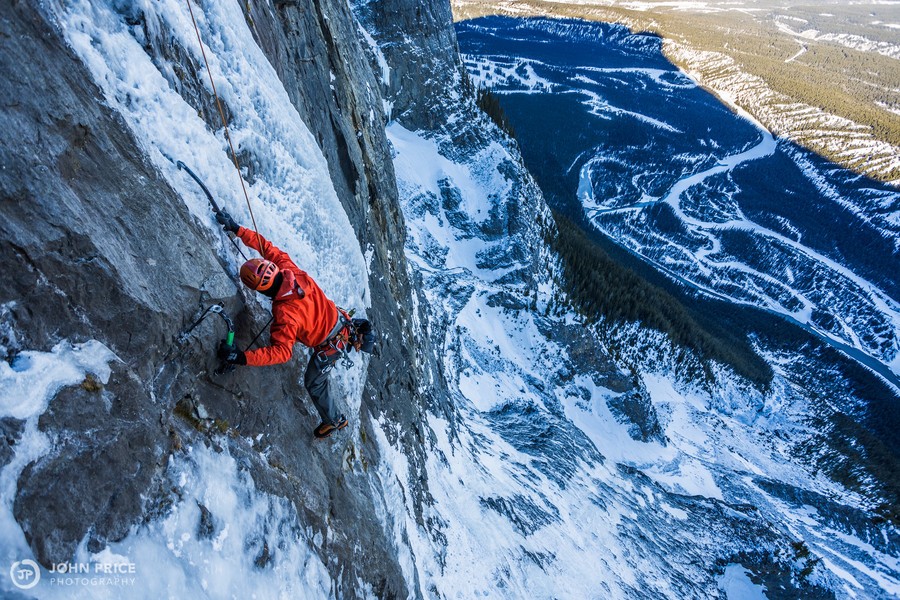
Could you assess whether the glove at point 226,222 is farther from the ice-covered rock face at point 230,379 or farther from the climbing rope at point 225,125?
the climbing rope at point 225,125

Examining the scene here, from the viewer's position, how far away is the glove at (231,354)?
5672 millimetres

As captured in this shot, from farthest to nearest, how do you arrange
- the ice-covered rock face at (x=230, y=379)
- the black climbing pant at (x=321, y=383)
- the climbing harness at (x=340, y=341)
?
the black climbing pant at (x=321, y=383) → the climbing harness at (x=340, y=341) → the ice-covered rock face at (x=230, y=379)

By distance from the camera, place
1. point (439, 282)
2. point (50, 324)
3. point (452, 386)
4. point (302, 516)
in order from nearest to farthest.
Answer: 1. point (50, 324)
2. point (302, 516)
3. point (452, 386)
4. point (439, 282)

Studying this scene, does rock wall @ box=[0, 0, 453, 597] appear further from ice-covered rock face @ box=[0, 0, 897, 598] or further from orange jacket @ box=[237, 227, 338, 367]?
orange jacket @ box=[237, 227, 338, 367]

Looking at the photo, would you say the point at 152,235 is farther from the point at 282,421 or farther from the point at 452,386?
the point at 452,386

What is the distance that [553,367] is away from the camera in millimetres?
37031

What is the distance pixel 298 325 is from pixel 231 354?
100cm

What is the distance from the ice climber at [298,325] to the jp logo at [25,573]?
2577 millimetres

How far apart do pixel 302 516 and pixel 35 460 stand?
3.96 m

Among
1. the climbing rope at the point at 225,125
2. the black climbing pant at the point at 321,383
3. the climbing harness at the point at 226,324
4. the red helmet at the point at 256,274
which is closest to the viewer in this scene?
the climbing harness at the point at 226,324

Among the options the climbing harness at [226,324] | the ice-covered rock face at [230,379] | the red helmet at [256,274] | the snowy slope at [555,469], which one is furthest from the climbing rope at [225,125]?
the snowy slope at [555,469]

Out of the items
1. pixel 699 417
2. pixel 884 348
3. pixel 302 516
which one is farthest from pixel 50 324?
pixel 884 348

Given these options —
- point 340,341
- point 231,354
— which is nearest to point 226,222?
point 231,354

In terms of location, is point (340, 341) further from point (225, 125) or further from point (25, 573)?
point (25, 573)
